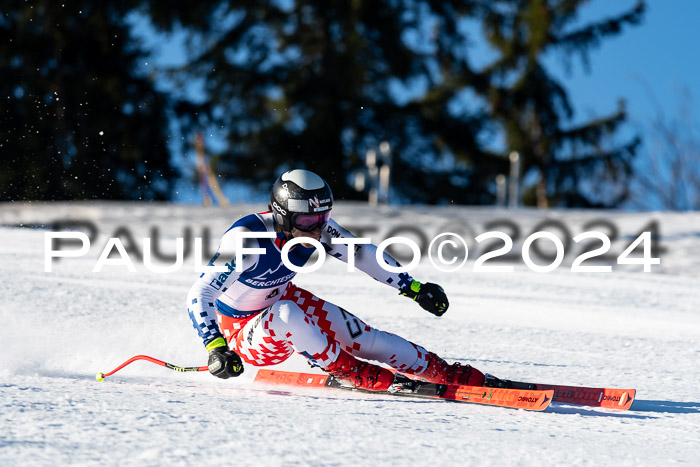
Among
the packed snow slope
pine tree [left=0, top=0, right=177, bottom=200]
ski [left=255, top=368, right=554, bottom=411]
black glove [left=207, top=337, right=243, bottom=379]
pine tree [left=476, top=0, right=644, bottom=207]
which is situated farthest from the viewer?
pine tree [left=476, top=0, right=644, bottom=207]

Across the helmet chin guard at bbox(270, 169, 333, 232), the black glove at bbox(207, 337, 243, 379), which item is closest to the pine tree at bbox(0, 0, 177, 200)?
the helmet chin guard at bbox(270, 169, 333, 232)

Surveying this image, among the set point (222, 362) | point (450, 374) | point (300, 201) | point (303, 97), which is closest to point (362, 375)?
point (450, 374)

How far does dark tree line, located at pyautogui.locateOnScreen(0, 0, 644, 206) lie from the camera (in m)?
20.2

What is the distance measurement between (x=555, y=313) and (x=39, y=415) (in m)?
4.70

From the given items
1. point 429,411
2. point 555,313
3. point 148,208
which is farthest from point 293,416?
point 148,208

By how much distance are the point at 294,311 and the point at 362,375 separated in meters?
0.48

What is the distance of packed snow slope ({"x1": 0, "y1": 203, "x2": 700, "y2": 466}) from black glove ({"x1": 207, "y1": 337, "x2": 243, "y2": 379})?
122mm

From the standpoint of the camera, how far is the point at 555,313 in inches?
269

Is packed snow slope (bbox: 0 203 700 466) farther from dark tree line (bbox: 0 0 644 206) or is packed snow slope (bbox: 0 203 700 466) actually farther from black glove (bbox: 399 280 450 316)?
dark tree line (bbox: 0 0 644 206)

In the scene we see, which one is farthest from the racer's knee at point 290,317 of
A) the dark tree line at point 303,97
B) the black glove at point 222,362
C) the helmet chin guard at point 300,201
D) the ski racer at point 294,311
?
the dark tree line at point 303,97

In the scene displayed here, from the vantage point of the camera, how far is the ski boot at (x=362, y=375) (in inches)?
152

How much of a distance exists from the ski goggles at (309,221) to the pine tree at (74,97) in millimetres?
16244

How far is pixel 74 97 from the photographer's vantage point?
824 inches

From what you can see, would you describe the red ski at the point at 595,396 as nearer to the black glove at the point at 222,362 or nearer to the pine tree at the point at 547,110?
the black glove at the point at 222,362
